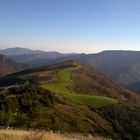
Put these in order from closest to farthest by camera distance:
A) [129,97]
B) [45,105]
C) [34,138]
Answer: [34,138] → [45,105] → [129,97]

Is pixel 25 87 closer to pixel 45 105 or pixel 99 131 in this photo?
pixel 45 105

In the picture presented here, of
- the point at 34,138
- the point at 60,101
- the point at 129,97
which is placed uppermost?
the point at 34,138

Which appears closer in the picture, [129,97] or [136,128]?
[136,128]

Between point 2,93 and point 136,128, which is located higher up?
point 2,93

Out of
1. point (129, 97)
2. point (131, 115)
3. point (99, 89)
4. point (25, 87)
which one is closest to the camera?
point (25, 87)

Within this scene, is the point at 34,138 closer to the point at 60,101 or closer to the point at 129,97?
the point at 60,101

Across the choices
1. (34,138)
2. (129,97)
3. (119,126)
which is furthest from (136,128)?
(129,97)

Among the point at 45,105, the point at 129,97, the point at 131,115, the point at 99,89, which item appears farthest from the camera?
the point at 129,97

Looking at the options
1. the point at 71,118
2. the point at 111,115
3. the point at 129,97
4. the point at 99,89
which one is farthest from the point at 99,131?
the point at 129,97

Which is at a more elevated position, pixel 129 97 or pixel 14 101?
pixel 14 101
